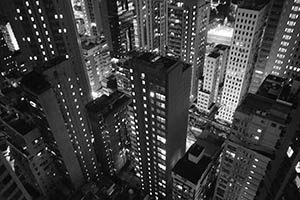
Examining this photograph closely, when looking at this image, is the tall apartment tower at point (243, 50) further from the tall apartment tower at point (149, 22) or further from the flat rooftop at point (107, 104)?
the flat rooftop at point (107, 104)

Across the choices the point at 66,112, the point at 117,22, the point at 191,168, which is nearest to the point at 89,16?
the point at 117,22

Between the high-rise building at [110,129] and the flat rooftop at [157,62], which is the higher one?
the flat rooftop at [157,62]

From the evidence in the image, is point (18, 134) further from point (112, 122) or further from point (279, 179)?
point (279, 179)

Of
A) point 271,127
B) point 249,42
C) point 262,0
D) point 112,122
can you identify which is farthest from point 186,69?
point 262,0

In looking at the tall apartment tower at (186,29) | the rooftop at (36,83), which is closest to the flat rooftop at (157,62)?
the rooftop at (36,83)

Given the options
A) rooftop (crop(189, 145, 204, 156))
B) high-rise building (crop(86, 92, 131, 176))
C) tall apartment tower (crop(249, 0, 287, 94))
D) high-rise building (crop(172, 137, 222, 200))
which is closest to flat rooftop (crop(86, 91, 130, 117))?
high-rise building (crop(86, 92, 131, 176))

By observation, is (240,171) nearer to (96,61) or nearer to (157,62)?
(157,62)

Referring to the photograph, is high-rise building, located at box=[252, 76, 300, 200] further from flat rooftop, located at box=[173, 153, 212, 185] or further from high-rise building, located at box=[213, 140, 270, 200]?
flat rooftop, located at box=[173, 153, 212, 185]
